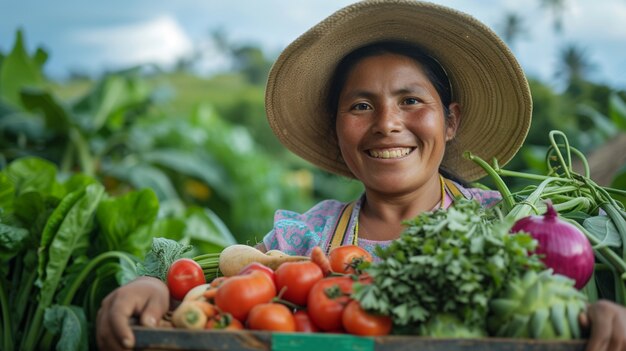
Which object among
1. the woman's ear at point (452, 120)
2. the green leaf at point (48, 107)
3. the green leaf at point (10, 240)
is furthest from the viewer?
the green leaf at point (48, 107)

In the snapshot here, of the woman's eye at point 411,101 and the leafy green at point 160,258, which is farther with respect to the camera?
the woman's eye at point 411,101

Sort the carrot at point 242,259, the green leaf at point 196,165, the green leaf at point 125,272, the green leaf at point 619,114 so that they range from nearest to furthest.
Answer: the carrot at point 242,259, the green leaf at point 125,272, the green leaf at point 619,114, the green leaf at point 196,165

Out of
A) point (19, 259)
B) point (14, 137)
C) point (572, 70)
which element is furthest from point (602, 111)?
point (572, 70)

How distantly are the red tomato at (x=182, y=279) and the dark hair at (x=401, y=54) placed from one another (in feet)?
2.88

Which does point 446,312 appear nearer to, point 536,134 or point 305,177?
point 536,134

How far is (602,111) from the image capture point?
26.5 ft

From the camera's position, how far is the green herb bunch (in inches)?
52.2

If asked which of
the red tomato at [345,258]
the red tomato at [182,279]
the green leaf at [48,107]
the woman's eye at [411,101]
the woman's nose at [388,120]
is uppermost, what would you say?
the green leaf at [48,107]

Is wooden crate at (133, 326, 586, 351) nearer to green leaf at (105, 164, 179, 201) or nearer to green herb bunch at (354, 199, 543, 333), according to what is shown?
green herb bunch at (354, 199, 543, 333)

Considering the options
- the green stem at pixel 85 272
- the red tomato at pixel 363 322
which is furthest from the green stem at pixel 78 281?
the red tomato at pixel 363 322

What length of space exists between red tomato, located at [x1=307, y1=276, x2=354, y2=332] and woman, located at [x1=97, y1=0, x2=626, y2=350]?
70 centimetres

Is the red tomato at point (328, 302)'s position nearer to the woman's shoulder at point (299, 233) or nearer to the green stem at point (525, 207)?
the green stem at point (525, 207)

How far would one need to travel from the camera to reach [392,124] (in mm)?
2041

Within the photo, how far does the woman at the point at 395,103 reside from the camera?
2.08 m
